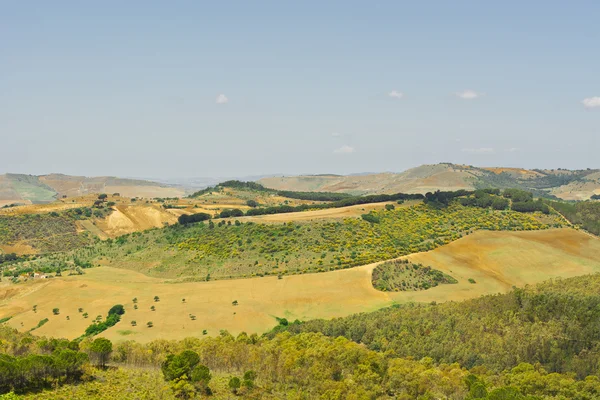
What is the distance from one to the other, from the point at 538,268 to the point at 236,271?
71100 millimetres

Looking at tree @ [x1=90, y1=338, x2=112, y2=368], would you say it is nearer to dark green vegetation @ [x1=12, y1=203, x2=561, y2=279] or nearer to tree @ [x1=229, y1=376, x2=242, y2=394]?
tree @ [x1=229, y1=376, x2=242, y2=394]

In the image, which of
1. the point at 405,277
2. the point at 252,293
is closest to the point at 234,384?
the point at 252,293

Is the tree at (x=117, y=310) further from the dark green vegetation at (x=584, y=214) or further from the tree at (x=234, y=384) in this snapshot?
the dark green vegetation at (x=584, y=214)

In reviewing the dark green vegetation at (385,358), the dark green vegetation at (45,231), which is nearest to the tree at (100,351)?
the dark green vegetation at (385,358)

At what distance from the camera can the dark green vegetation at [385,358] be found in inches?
1626

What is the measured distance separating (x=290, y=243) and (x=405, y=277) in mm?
33920

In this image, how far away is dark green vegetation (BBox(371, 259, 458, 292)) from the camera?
94250mm

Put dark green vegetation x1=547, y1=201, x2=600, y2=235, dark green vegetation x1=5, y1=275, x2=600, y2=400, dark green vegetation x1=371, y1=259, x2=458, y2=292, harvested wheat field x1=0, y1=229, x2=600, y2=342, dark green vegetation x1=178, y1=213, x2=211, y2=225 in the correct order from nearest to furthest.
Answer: dark green vegetation x1=5, y1=275, x2=600, y2=400 < harvested wheat field x1=0, y1=229, x2=600, y2=342 < dark green vegetation x1=371, y1=259, x2=458, y2=292 < dark green vegetation x1=547, y1=201, x2=600, y2=235 < dark green vegetation x1=178, y1=213, x2=211, y2=225

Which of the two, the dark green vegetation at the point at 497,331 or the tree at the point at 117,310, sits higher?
the dark green vegetation at the point at 497,331

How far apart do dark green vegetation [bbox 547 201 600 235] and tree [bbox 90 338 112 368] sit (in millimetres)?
144014

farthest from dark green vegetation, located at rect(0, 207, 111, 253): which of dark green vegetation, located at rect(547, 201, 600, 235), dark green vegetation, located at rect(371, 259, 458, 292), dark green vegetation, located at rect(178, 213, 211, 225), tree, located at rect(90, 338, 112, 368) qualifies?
dark green vegetation, located at rect(547, 201, 600, 235)

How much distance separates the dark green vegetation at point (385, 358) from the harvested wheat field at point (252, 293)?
15950 mm

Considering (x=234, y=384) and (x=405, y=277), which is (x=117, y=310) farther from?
(x=405, y=277)

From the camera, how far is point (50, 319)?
8075 cm
